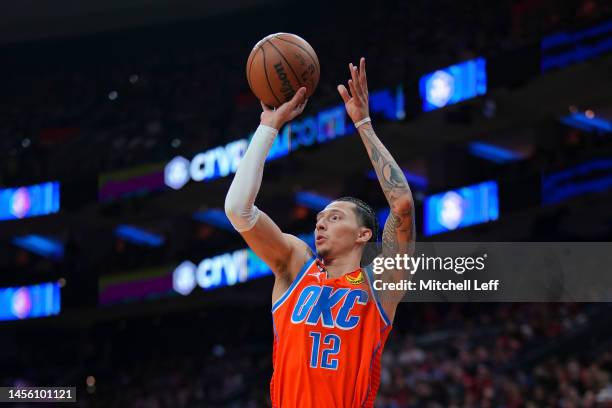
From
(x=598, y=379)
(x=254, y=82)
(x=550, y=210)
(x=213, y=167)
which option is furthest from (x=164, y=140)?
(x=254, y=82)

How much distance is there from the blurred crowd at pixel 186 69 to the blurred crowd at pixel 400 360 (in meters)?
3.85

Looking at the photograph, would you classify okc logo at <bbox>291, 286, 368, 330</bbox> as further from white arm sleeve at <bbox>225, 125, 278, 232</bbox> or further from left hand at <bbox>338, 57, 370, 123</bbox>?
left hand at <bbox>338, 57, 370, 123</bbox>

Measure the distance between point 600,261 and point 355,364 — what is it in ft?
32.5

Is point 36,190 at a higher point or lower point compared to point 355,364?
higher

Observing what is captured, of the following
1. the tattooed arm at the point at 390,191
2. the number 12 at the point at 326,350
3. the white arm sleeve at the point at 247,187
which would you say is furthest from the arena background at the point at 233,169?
the white arm sleeve at the point at 247,187

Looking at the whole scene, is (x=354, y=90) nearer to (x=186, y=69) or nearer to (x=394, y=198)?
(x=394, y=198)

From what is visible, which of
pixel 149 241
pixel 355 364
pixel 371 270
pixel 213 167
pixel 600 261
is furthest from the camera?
pixel 149 241

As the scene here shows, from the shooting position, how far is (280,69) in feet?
13.5

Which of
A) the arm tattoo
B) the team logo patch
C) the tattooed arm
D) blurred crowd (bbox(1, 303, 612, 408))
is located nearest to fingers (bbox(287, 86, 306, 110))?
the tattooed arm

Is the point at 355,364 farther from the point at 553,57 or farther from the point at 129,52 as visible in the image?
the point at 129,52

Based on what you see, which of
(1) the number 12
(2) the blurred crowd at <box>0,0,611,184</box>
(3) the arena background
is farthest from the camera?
(2) the blurred crowd at <box>0,0,611,184</box>

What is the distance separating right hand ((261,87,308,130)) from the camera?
12.2ft

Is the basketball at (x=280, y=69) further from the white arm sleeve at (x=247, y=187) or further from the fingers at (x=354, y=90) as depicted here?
the white arm sleeve at (x=247, y=187)

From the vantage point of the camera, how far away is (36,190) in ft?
55.0
